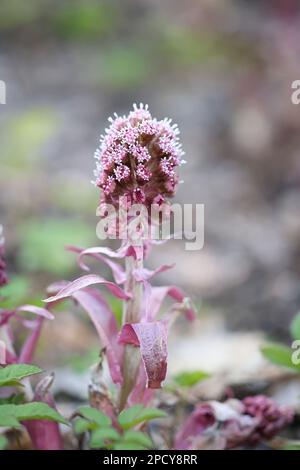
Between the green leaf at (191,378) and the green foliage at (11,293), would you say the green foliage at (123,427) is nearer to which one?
the green leaf at (191,378)

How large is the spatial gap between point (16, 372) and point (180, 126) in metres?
5.05

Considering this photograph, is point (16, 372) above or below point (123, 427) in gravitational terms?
above

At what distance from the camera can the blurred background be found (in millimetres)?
4270

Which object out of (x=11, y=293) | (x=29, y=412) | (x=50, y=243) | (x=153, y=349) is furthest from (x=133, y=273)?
(x=50, y=243)

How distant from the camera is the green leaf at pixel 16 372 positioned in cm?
170

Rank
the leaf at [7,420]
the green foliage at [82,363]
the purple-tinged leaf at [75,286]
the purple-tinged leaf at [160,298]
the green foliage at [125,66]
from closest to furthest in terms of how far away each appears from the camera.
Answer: the leaf at [7,420]
the purple-tinged leaf at [75,286]
the purple-tinged leaf at [160,298]
the green foliage at [82,363]
the green foliage at [125,66]

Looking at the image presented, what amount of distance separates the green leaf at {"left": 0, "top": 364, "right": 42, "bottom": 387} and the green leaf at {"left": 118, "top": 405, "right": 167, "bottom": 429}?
0.29 metres

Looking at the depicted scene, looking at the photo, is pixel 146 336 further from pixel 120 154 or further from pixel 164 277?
pixel 164 277

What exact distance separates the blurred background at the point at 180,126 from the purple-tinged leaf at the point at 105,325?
241 mm

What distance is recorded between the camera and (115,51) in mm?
7906

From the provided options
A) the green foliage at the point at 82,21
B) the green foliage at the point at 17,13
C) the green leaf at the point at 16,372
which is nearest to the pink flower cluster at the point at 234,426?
the green leaf at the point at 16,372

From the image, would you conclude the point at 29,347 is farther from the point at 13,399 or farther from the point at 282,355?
the point at 282,355

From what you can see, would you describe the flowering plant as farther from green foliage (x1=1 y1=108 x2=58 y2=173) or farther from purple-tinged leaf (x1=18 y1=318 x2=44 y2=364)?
green foliage (x1=1 y1=108 x2=58 y2=173)

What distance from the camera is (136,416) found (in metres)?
1.83
